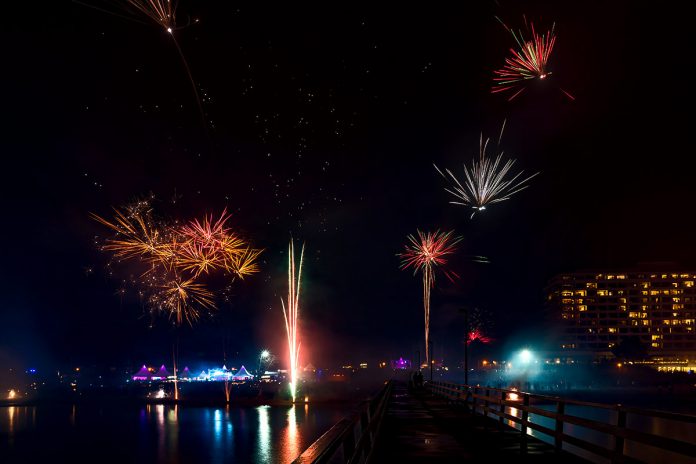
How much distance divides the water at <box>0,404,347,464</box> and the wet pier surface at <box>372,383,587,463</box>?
22623mm

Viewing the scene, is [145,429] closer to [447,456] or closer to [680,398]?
[680,398]

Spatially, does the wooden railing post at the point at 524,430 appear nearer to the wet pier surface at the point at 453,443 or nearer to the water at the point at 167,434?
the wet pier surface at the point at 453,443

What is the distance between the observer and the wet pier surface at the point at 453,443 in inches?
595

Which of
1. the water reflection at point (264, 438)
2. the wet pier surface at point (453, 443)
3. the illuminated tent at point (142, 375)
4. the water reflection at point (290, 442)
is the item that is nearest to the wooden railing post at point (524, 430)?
the wet pier surface at point (453, 443)

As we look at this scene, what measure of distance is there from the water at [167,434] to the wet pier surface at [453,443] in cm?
2262

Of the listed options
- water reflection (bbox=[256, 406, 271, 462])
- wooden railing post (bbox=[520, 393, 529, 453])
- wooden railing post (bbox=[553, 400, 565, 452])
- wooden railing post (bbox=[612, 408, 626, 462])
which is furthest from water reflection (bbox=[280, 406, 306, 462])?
wooden railing post (bbox=[612, 408, 626, 462])

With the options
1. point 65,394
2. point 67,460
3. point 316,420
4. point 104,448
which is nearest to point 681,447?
point 67,460

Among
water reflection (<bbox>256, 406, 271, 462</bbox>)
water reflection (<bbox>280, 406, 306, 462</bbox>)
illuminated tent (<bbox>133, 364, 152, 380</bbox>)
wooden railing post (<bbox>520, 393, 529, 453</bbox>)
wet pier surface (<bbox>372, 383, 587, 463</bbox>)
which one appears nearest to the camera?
wet pier surface (<bbox>372, 383, 587, 463</bbox>)

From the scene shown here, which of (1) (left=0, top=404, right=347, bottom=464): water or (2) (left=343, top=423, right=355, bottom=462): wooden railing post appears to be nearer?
(2) (left=343, top=423, right=355, bottom=462): wooden railing post

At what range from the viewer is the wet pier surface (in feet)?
49.6

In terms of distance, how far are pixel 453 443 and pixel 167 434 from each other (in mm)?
57247

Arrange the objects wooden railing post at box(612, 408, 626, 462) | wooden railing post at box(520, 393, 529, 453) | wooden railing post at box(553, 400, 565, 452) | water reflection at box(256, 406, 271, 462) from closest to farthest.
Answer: wooden railing post at box(612, 408, 626, 462) < wooden railing post at box(553, 400, 565, 452) < wooden railing post at box(520, 393, 529, 453) < water reflection at box(256, 406, 271, 462)

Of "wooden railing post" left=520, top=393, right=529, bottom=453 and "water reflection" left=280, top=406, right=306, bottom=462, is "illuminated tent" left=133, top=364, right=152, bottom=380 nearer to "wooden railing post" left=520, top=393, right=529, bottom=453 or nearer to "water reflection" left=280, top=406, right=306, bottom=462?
"water reflection" left=280, top=406, right=306, bottom=462

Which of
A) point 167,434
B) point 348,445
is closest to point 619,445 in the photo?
point 348,445
